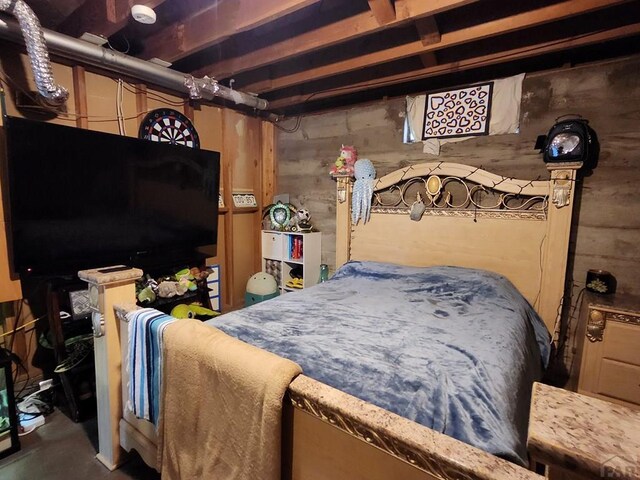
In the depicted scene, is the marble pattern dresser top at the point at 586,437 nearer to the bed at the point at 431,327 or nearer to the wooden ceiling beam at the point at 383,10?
the bed at the point at 431,327

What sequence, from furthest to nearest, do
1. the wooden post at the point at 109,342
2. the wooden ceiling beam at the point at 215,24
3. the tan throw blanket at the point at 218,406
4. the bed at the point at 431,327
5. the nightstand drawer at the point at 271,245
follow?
the nightstand drawer at the point at 271,245
the wooden ceiling beam at the point at 215,24
the wooden post at the point at 109,342
the tan throw blanket at the point at 218,406
the bed at the point at 431,327

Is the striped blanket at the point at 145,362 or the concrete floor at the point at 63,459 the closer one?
the striped blanket at the point at 145,362

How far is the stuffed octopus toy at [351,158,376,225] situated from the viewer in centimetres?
321

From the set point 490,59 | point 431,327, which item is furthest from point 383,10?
point 431,327

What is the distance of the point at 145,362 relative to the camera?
1.36 meters

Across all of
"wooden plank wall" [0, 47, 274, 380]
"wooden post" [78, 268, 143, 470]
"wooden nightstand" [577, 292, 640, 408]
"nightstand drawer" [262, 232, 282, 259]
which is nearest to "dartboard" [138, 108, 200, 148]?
"wooden plank wall" [0, 47, 274, 380]

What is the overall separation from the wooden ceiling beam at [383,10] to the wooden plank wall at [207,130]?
214 cm

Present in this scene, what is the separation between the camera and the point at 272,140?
4.05 m

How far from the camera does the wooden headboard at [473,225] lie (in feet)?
7.66

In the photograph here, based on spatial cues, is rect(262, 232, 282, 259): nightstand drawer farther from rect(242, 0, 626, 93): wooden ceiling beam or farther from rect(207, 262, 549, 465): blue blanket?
rect(242, 0, 626, 93): wooden ceiling beam

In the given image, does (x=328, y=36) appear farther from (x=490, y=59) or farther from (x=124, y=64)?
(x=124, y=64)

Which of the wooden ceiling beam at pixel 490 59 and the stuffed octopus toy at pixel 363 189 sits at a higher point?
the wooden ceiling beam at pixel 490 59

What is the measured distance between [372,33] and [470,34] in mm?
645

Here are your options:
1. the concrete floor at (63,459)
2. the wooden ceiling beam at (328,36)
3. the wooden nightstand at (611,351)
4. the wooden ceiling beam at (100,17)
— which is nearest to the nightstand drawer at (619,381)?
the wooden nightstand at (611,351)
